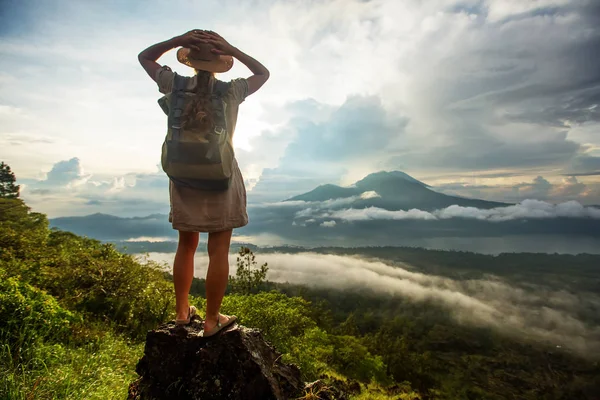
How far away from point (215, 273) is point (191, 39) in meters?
2.25

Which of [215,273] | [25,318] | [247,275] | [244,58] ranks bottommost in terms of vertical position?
[247,275]

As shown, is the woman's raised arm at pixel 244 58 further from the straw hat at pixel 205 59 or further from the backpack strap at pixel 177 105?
the backpack strap at pixel 177 105

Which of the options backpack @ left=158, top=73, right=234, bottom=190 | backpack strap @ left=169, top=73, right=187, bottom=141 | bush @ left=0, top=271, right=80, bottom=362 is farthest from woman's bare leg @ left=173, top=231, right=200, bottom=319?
bush @ left=0, top=271, right=80, bottom=362

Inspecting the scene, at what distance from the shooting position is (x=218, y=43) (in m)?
3.30

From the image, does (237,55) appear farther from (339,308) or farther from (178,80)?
(339,308)

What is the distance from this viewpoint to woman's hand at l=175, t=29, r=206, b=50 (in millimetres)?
3270

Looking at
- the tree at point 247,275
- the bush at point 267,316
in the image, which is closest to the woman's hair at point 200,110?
the bush at point 267,316

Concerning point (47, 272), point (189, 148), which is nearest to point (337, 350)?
point (47, 272)

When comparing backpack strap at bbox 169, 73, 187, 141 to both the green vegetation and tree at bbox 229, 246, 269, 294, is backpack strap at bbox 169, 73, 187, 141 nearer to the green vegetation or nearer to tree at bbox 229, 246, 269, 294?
the green vegetation

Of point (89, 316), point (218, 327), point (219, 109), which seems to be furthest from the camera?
point (89, 316)

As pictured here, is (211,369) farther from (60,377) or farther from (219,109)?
(219,109)

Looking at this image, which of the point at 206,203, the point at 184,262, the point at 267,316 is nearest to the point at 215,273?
the point at 184,262

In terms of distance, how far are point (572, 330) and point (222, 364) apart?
844 feet

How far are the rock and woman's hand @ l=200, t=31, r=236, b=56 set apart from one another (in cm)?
274
